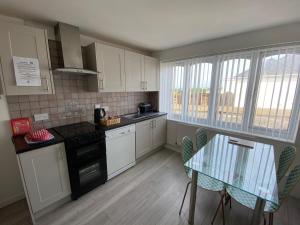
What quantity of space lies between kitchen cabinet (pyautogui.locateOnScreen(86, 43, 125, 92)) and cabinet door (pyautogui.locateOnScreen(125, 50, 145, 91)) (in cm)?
14

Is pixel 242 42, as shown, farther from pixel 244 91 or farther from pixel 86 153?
pixel 86 153

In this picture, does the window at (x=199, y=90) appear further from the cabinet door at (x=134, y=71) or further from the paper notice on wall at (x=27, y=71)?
Result: the paper notice on wall at (x=27, y=71)

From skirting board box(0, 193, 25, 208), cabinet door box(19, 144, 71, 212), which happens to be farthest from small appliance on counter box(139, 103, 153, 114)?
skirting board box(0, 193, 25, 208)

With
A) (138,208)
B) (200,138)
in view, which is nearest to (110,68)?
(200,138)

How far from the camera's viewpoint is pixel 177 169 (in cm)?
259

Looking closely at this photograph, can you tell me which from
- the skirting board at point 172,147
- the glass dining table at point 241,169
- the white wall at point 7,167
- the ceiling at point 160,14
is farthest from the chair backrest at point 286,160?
the white wall at point 7,167

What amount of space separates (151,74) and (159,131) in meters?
1.31

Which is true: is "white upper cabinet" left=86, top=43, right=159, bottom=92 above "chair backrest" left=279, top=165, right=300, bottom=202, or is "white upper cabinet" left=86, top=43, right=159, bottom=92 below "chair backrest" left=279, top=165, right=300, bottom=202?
above

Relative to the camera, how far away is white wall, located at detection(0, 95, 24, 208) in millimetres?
1692

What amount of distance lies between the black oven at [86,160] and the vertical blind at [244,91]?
1907 mm

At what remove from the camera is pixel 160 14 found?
1.61 m

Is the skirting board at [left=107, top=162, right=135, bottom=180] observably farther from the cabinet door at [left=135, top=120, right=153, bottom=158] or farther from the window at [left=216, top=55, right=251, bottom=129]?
the window at [left=216, top=55, right=251, bottom=129]

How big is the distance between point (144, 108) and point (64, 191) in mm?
2084

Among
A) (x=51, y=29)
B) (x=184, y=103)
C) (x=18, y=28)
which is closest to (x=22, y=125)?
(x=18, y=28)
